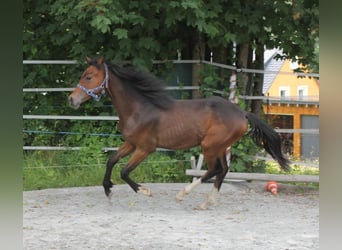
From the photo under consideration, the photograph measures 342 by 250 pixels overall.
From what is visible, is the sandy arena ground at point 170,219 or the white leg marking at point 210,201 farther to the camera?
the white leg marking at point 210,201

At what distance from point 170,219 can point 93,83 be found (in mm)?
1710

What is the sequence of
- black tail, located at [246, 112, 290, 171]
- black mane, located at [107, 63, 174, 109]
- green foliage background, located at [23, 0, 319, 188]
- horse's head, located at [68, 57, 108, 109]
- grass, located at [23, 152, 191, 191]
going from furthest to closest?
1. grass, located at [23, 152, 191, 191]
2. green foliage background, located at [23, 0, 319, 188]
3. black tail, located at [246, 112, 290, 171]
4. black mane, located at [107, 63, 174, 109]
5. horse's head, located at [68, 57, 108, 109]

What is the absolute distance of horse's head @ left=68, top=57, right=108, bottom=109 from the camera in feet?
19.4

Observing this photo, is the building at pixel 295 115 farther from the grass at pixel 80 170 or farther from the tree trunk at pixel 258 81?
the grass at pixel 80 170

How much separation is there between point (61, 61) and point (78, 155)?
60.2 inches

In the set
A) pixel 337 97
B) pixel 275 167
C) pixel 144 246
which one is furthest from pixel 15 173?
pixel 275 167

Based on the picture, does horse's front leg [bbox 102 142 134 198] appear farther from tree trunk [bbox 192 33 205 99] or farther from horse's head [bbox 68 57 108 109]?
tree trunk [bbox 192 33 205 99]

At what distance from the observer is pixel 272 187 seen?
713 cm

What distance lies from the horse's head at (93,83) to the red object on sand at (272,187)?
8.76 ft

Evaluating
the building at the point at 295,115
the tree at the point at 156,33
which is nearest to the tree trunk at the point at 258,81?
the tree at the point at 156,33

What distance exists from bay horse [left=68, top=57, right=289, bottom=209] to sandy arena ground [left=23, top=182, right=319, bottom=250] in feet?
1.33

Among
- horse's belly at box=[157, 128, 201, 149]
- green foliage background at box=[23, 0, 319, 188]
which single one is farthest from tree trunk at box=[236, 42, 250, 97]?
horse's belly at box=[157, 128, 201, 149]

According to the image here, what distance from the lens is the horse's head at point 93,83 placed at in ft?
19.4

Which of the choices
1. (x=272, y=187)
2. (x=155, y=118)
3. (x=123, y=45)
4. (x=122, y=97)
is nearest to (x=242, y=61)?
(x=123, y=45)
